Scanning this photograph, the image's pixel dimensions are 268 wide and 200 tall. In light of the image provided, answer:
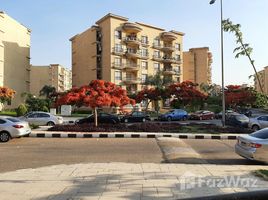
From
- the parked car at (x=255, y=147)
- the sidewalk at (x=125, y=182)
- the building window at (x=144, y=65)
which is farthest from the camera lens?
the building window at (x=144, y=65)

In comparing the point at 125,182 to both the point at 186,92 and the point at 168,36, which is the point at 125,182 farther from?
the point at 168,36

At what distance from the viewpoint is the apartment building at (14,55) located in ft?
213

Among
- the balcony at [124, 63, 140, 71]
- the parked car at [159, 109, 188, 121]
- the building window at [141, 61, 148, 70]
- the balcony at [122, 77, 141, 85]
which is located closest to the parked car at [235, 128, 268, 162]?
the parked car at [159, 109, 188, 121]

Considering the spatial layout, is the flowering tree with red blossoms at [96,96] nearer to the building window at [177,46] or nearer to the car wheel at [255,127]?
the car wheel at [255,127]

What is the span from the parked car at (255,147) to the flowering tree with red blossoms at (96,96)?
12.0 meters

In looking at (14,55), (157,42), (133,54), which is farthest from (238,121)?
(157,42)

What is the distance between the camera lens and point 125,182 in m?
8.41

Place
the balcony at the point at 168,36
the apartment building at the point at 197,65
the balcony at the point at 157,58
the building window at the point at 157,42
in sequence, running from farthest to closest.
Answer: the apartment building at the point at 197,65
the balcony at the point at 168,36
the building window at the point at 157,42
the balcony at the point at 157,58

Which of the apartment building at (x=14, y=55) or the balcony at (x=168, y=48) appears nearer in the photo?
the apartment building at (x=14, y=55)

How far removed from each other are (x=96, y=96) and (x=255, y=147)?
13105 mm

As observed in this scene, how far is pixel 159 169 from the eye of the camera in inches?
397

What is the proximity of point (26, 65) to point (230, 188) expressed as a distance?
72.4 m

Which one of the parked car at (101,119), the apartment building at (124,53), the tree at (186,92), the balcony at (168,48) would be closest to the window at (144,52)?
the apartment building at (124,53)

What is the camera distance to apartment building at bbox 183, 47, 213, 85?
100 m
